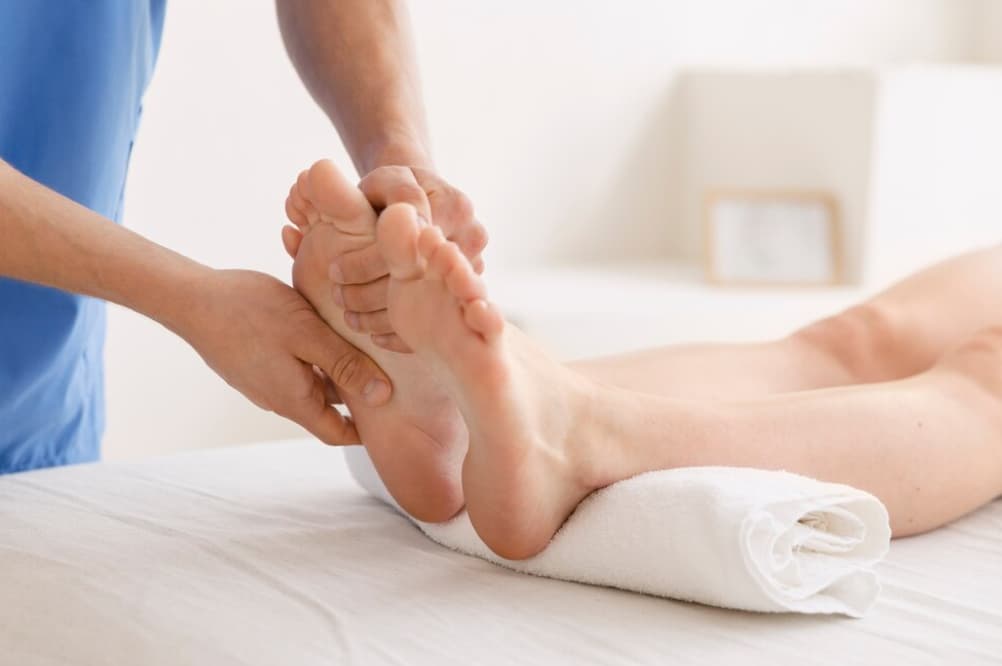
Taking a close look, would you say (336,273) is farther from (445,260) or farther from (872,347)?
(872,347)

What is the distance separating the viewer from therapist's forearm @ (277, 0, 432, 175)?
1.30 m

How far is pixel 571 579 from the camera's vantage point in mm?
1037

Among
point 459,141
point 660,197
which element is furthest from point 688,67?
point 459,141

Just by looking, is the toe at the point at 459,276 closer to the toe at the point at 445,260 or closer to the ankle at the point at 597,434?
the toe at the point at 445,260

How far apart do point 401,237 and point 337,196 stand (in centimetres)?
10

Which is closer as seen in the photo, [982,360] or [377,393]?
[377,393]

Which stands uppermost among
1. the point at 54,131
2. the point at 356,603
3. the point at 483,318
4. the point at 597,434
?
the point at 54,131

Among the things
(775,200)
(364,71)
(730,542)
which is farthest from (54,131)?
(775,200)

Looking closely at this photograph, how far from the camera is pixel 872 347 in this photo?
1426mm

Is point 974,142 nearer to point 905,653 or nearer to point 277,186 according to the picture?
point 277,186

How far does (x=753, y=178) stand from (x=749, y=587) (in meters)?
2.47

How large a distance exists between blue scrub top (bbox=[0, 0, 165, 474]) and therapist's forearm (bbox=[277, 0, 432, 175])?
19cm

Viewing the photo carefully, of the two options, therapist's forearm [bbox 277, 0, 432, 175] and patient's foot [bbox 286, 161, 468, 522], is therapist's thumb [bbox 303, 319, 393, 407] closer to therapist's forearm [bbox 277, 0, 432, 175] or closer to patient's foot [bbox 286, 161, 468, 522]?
patient's foot [bbox 286, 161, 468, 522]

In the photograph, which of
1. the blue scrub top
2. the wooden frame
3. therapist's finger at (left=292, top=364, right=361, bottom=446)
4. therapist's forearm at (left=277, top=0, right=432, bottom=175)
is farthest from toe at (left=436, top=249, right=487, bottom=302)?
the wooden frame
